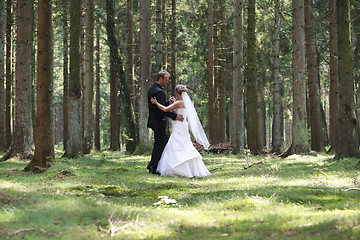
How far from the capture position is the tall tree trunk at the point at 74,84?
15.7 meters

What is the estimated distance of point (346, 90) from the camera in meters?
12.4

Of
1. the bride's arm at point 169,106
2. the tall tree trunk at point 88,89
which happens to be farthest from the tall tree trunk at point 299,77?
the tall tree trunk at point 88,89

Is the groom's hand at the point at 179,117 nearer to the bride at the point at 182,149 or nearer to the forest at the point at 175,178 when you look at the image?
the bride at the point at 182,149

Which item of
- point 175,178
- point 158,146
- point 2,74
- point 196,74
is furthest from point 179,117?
point 196,74

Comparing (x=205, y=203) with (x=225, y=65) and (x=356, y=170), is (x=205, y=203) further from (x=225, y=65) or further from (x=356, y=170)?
(x=225, y=65)

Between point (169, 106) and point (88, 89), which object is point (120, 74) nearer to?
point (88, 89)

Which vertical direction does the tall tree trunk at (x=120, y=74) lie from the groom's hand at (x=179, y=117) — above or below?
above

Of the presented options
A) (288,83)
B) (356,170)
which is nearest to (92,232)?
(356,170)

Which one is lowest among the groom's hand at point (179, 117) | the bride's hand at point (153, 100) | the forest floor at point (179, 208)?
the forest floor at point (179, 208)

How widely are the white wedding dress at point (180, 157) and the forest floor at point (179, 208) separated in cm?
80

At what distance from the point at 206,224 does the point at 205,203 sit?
1.38 metres

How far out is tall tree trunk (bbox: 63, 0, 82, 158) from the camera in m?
15.7

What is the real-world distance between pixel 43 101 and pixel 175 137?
3.62m

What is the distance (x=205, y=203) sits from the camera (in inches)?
260
